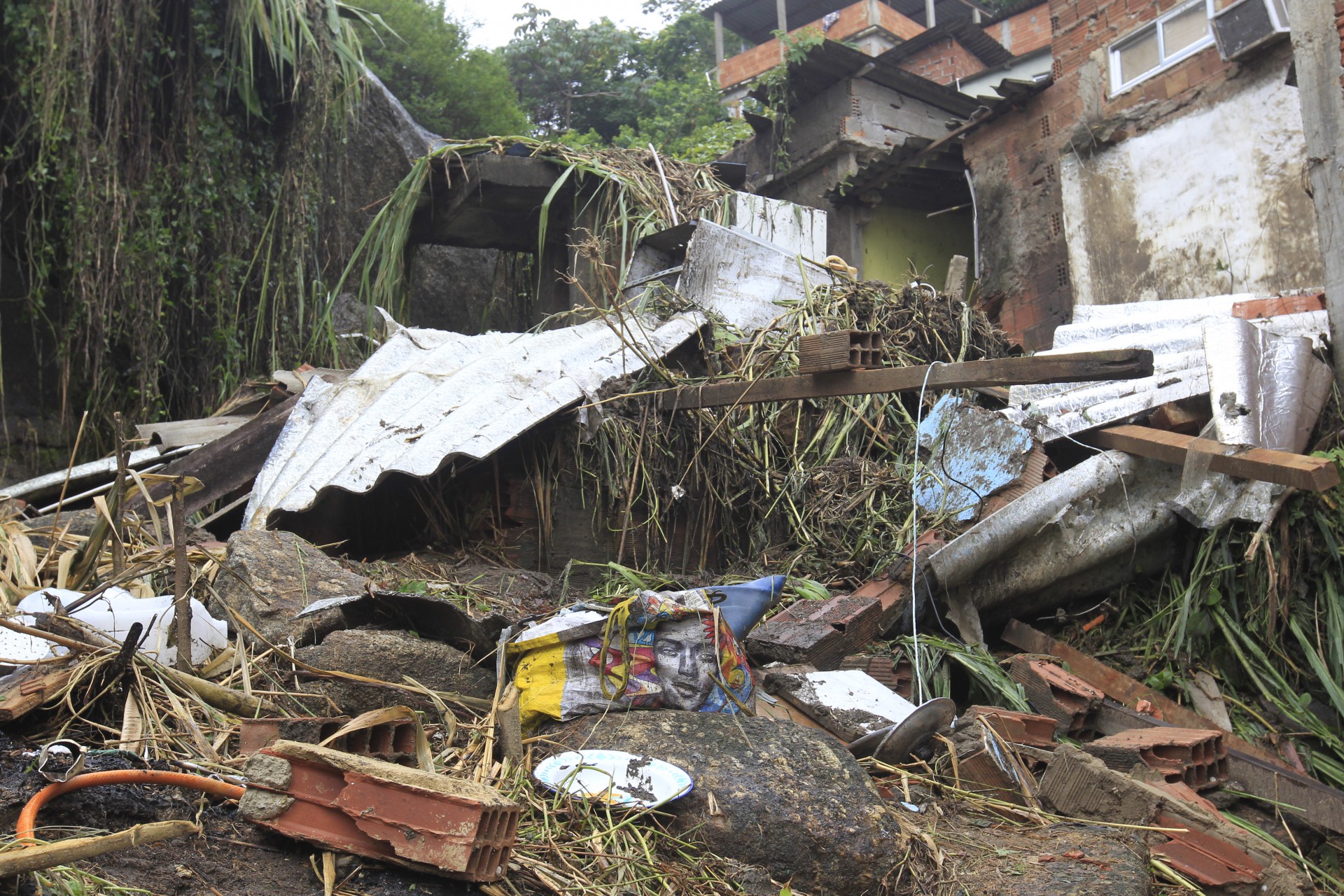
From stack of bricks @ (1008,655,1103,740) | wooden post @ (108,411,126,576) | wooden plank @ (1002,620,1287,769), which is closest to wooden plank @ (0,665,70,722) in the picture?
wooden post @ (108,411,126,576)

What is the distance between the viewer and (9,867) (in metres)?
1.63

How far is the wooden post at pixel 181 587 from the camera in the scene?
278 cm

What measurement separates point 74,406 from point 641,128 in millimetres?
14593

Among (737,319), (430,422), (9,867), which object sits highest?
(737,319)

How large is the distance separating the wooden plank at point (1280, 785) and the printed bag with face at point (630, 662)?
1902mm

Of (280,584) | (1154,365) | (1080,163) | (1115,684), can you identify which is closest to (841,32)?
(1080,163)

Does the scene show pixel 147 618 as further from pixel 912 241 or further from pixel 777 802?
pixel 912 241

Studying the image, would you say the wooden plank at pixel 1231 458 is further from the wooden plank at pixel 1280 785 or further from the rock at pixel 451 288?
the rock at pixel 451 288

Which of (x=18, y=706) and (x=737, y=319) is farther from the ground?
(x=737, y=319)

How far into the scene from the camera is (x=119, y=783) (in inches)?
89.2

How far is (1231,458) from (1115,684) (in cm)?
112

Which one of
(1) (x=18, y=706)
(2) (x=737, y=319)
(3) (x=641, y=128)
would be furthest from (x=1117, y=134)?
(3) (x=641, y=128)

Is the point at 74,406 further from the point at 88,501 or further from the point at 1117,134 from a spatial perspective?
the point at 1117,134

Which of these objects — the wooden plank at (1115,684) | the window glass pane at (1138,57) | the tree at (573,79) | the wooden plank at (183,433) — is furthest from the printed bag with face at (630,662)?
the tree at (573,79)
